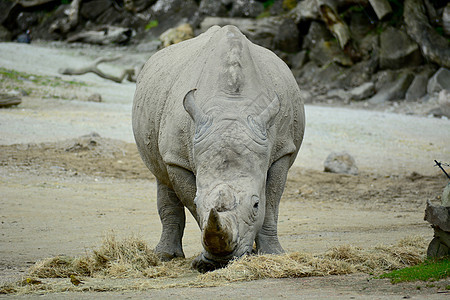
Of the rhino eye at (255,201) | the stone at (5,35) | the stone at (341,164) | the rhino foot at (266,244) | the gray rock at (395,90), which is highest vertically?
the rhino eye at (255,201)

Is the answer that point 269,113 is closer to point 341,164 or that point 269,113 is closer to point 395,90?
point 341,164

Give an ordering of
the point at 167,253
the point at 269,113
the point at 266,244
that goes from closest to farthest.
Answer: the point at 269,113 < the point at 266,244 < the point at 167,253

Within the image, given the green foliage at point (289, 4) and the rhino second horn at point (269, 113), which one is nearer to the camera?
the rhino second horn at point (269, 113)

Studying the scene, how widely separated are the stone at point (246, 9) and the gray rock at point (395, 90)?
8317 mm

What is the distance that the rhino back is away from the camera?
17.2 ft

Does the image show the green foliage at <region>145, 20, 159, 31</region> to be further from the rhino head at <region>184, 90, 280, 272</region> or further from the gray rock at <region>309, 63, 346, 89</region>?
the rhino head at <region>184, 90, 280, 272</region>

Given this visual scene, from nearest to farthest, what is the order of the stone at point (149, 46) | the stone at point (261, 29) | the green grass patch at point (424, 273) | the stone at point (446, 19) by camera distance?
the green grass patch at point (424, 273), the stone at point (446, 19), the stone at point (261, 29), the stone at point (149, 46)

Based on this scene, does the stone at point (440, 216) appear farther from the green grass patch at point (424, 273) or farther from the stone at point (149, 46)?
the stone at point (149, 46)

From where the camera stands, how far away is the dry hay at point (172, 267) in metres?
4.62

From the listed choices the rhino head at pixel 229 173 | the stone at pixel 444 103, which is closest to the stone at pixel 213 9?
the stone at pixel 444 103

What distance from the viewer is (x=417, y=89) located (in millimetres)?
21141

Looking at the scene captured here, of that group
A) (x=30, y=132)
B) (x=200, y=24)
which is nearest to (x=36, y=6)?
(x=200, y=24)

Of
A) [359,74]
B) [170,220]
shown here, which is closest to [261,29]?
[359,74]

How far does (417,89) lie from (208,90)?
17121 millimetres
